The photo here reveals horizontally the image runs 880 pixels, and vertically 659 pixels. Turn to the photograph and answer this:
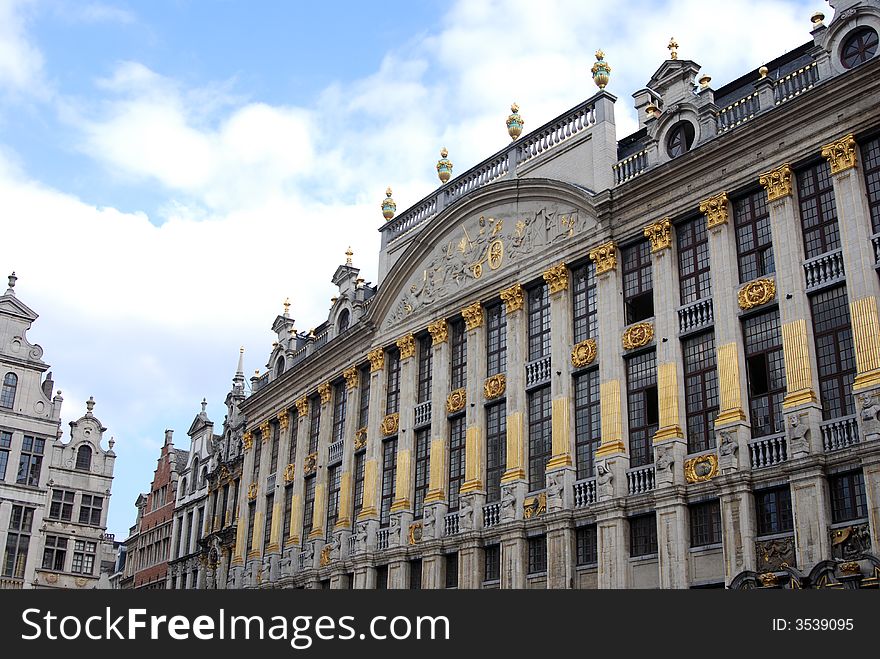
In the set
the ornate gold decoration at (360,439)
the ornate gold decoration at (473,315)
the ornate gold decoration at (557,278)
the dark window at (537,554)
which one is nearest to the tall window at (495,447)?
the dark window at (537,554)

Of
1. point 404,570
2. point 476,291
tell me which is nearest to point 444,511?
point 404,570

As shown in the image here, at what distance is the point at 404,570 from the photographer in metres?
34.8

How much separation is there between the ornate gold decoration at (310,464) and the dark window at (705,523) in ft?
61.6

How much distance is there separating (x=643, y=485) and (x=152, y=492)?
4312 cm

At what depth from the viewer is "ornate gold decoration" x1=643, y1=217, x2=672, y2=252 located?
29.9 metres

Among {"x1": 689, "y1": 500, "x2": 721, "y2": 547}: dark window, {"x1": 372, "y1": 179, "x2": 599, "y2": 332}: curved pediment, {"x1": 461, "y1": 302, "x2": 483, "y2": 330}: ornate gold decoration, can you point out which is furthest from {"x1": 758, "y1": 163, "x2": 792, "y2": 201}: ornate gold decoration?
{"x1": 461, "y1": 302, "x2": 483, "y2": 330}: ornate gold decoration

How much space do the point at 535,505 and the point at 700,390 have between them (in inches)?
239

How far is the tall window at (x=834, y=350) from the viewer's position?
2489cm

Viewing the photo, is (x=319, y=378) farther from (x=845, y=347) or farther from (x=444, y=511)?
(x=845, y=347)

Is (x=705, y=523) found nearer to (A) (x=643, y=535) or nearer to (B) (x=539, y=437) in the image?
Answer: (A) (x=643, y=535)

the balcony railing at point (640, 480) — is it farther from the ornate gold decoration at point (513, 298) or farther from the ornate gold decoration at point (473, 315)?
the ornate gold decoration at point (473, 315)

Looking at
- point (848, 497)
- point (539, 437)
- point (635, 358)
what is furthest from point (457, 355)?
point (848, 497)

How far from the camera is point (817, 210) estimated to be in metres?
26.9

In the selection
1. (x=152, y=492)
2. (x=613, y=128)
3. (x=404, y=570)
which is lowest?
(x=404, y=570)
